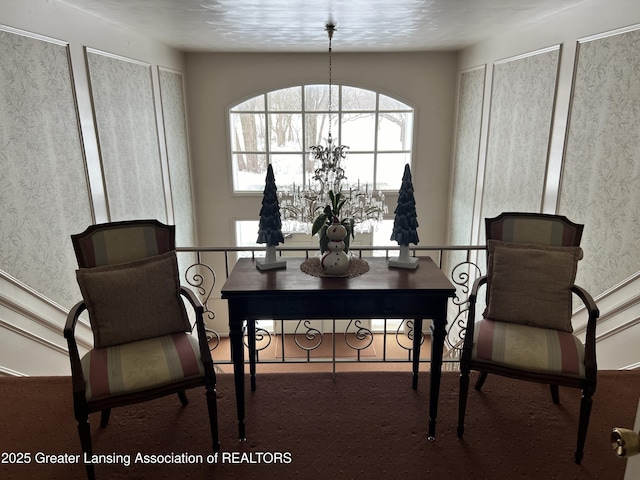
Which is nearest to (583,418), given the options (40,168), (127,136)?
(40,168)

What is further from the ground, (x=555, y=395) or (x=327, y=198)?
→ (x=327, y=198)

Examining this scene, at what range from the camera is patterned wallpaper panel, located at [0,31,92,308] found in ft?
8.75

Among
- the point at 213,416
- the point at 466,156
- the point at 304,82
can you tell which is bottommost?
the point at 213,416

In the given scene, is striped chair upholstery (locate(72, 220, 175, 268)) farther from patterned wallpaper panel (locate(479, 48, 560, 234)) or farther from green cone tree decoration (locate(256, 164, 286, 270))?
patterned wallpaper panel (locate(479, 48, 560, 234))

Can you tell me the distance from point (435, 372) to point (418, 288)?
428 mm

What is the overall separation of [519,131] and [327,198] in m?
2.00

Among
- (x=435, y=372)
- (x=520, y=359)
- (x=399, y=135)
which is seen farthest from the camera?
(x=399, y=135)

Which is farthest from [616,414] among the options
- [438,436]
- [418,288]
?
[418,288]

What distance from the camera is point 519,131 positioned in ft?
13.8

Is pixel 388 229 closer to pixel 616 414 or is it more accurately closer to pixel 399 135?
pixel 399 135

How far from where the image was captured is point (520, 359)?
1935 mm

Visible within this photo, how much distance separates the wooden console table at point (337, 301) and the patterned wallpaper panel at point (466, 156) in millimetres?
3702

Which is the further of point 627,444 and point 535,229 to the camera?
point 535,229

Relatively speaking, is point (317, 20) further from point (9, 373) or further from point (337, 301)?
point (9, 373)
